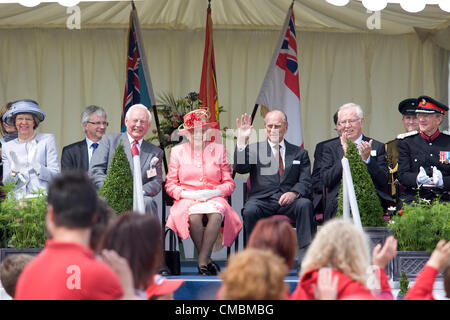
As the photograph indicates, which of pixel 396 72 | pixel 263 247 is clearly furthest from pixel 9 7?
pixel 263 247

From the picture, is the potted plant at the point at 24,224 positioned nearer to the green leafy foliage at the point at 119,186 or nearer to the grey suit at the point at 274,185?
the green leafy foliage at the point at 119,186

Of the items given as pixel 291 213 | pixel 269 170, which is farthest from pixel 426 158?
pixel 269 170

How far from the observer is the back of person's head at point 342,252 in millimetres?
3645

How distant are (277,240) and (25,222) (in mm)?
3173

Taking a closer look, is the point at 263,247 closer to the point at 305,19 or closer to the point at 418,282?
the point at 418,282

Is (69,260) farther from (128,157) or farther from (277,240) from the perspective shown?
(128,157)

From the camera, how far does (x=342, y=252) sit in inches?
144

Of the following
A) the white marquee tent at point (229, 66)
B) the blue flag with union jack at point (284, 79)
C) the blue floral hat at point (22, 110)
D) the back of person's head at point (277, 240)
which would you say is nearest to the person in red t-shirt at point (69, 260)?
the back of person's head at point (277, 240)

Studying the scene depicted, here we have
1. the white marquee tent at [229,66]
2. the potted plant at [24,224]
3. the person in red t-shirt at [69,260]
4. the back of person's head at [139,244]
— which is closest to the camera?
the person in red t-shirt at [69,260]

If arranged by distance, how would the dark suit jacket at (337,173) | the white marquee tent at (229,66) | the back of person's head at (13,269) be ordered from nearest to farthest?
the back of person's head at (13,269), the dark suit jacket at (337,173), the white marquee tent at (229,66)

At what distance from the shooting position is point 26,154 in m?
7.30

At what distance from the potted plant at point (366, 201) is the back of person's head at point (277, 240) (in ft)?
9.04

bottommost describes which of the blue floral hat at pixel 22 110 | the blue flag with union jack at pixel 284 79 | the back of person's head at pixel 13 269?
the back of person's head at pixel 13 269
